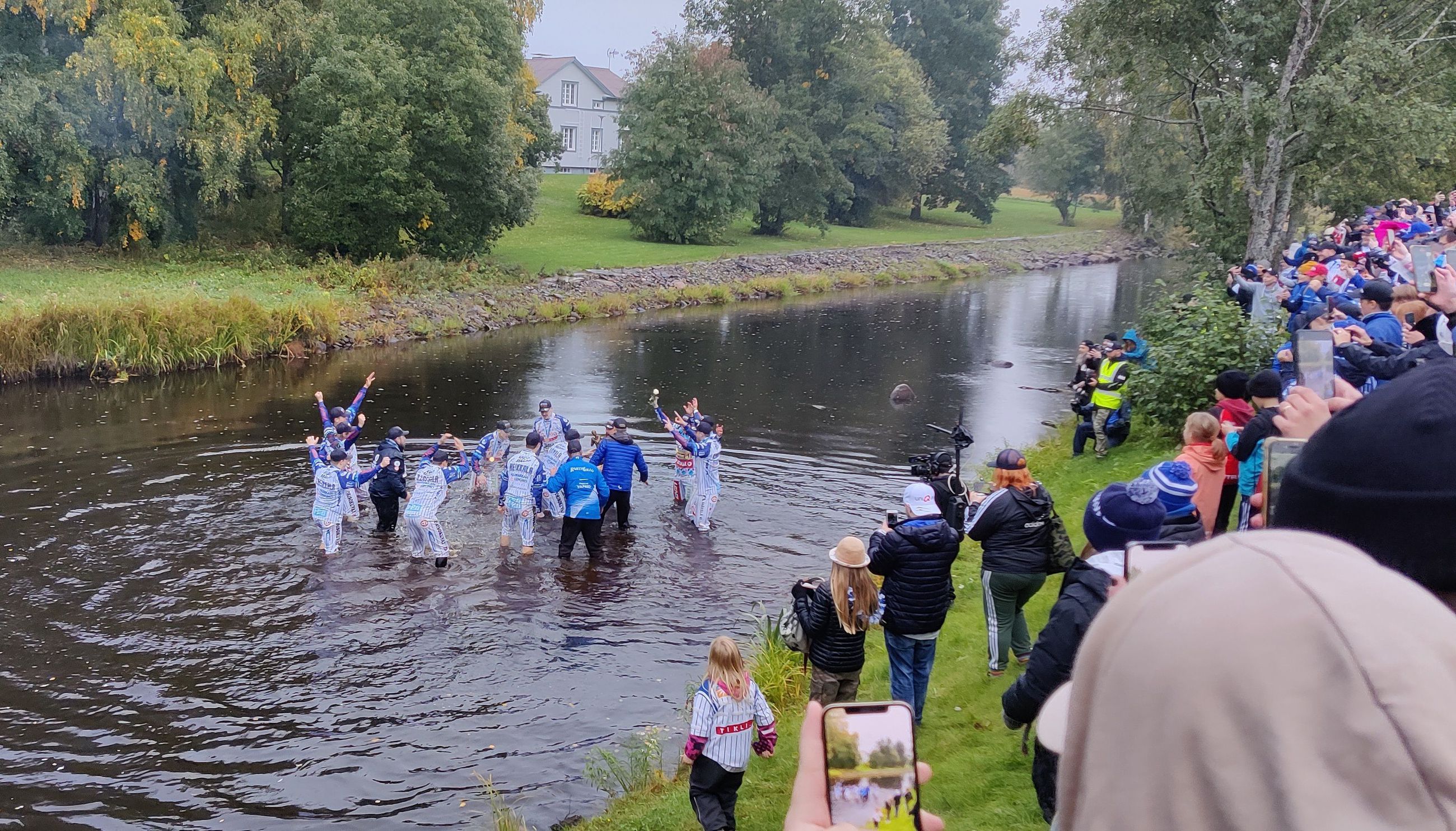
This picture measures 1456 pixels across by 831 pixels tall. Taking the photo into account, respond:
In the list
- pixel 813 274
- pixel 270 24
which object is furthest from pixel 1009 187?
pixel 270 24

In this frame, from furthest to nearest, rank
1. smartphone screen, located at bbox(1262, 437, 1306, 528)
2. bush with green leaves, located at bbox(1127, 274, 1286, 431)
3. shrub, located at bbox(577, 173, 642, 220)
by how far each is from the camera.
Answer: shrub, located at bbox(577, 173, 642, 220)
bush with green leaves, located at bbox(1127, 274, 1286, 431)
smartphone screen, located at bbox(1262, 437, 1306, 528)

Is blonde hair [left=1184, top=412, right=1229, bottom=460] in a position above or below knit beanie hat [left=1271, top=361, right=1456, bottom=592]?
below

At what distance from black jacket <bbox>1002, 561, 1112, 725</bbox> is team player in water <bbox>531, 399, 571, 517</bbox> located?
1181 centimetres

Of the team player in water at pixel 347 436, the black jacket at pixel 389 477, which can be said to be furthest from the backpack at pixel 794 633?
the team player in water at pixel 347 436

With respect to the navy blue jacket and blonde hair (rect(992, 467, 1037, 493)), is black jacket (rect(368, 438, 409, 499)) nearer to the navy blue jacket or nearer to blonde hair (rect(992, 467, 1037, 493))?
blonde hair (rect(992, 467, 1037, 493))

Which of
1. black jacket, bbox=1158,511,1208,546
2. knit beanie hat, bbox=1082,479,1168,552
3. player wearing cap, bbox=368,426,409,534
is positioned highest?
knit beanie hat, bbox=1082,479,1168,552

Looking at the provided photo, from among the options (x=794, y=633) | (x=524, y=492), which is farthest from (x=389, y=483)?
(x=794, y=633)

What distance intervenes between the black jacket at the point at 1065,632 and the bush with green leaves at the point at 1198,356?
981 centimetres

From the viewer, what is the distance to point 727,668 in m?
7.21

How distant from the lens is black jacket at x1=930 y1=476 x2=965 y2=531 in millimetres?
11664

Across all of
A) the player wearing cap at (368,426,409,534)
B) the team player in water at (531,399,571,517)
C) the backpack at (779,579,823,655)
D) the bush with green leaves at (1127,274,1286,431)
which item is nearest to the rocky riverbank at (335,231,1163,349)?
the team player in water at (531,399,571,517)

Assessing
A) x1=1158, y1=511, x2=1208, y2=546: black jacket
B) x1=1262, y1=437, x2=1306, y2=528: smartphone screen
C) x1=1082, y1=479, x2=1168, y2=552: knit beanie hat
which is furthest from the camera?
x1=1158, y1=511, x2=1208, y2=546: black jacket

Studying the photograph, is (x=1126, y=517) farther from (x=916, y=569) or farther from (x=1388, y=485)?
(x=1388, y=485)

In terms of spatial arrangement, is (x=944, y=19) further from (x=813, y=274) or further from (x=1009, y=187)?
(x=813, y=274)
